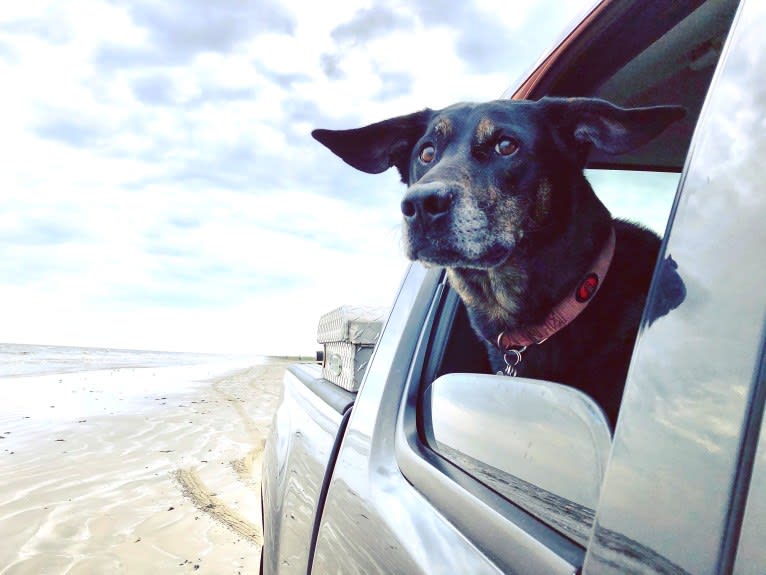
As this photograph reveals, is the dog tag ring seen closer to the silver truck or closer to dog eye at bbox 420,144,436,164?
the silver truck

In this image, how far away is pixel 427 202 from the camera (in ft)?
8.46

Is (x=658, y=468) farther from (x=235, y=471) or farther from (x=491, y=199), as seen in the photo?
(x=235, y=471)

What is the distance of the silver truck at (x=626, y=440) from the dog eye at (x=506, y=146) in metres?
0.91

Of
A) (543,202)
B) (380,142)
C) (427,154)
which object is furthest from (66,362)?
(543,202)

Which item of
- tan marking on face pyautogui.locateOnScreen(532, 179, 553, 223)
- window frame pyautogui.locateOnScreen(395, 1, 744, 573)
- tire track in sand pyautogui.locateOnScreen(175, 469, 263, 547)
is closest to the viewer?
window frame pyautogui.locateOnScreen(395, 1, 744, 573)

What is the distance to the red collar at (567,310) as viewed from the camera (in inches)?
77.7

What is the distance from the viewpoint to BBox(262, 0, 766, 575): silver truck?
556mm

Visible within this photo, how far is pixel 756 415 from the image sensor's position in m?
0.53

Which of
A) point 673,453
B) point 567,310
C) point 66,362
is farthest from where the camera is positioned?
point 66,362

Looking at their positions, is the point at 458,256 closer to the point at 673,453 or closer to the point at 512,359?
the point at 512,359

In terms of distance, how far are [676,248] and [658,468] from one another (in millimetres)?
251

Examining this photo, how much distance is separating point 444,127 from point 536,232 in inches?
32.5

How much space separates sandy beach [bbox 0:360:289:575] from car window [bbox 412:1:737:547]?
2.61 meters

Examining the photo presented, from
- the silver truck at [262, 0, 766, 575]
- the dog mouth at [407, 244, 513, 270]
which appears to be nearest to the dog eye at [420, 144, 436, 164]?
the dog mouth at [407, 244, 513, 270]
